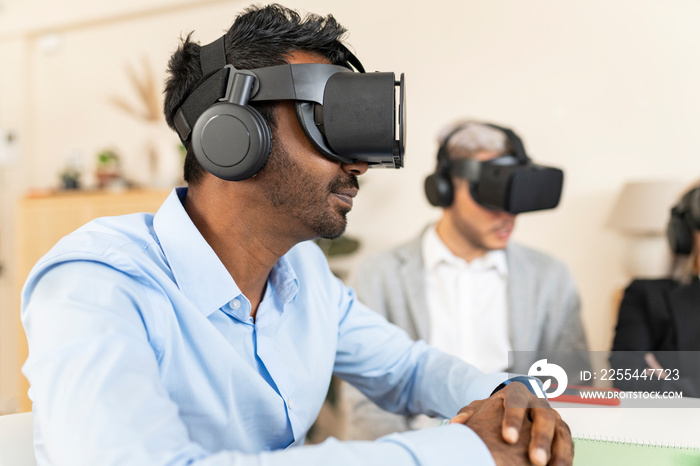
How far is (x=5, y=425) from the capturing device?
81cm

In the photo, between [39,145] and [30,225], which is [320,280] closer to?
[30,225]

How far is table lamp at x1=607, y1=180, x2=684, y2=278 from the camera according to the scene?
7.55 ft

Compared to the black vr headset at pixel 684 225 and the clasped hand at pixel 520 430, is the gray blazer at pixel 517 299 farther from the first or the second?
the clasped hand at pixel 520 430

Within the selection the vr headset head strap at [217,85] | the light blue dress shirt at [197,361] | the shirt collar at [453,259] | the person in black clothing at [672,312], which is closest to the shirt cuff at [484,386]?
the light blue dress shirt at [197,361]

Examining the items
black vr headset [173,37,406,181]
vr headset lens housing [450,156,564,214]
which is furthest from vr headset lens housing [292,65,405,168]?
vr headset lens housing [450,156,564,214]

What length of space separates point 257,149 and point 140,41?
9.34ft

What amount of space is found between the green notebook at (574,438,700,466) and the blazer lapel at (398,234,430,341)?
1.09 m

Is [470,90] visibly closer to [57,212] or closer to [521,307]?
[521,307]

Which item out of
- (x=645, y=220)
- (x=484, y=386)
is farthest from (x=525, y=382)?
(x=645, y=220)

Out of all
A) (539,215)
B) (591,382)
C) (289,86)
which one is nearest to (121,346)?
(289,86)

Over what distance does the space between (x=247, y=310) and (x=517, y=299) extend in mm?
1234

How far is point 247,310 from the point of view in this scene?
0.90 m

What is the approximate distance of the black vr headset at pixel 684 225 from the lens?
6.04 feet

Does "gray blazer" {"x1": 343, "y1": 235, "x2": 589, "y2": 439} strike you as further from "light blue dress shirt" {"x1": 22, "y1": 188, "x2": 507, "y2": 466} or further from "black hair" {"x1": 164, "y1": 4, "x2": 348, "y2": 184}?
"black hair" {"x1": 164, "y1": 4, "x2": 348, "y2": 184}
